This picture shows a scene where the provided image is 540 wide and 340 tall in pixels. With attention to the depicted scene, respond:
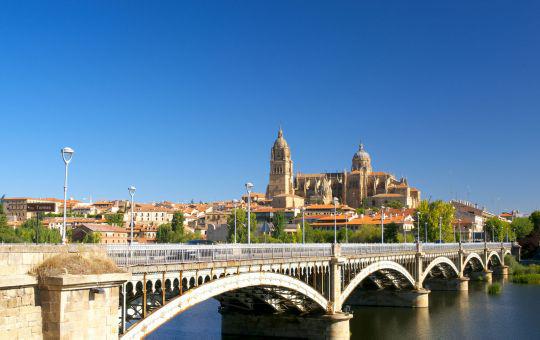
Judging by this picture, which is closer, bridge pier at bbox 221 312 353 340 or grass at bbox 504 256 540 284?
bridge pier at bbox 221 312 353 340

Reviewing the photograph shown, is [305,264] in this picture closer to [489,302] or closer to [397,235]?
[489,302]

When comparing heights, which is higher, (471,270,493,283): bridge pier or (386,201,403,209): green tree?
(386,201,403,209): green tree

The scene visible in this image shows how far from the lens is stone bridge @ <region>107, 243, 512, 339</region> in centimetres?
1998

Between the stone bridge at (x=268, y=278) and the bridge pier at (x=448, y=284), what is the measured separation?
3.05 meters

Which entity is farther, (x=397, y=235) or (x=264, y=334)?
(x=397, y=235)

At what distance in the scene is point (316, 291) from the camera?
3419 centimetres

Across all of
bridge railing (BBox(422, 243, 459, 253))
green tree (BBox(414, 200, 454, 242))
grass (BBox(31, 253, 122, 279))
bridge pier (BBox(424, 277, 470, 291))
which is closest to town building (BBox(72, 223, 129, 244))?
bridge railing (BBox(422, 243, 459, 253))

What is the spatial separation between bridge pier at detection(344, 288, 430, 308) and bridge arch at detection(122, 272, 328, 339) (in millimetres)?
19830

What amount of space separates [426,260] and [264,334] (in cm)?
2835

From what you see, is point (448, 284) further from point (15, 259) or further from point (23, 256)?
point (15, 259)

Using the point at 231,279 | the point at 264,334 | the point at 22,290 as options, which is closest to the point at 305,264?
the point at 264,334

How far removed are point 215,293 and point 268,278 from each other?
4898mm

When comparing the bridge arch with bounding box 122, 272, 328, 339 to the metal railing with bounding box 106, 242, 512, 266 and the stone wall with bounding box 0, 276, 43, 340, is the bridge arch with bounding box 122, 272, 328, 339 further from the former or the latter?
the stone wall with bounding box 0, 276, 43, 340

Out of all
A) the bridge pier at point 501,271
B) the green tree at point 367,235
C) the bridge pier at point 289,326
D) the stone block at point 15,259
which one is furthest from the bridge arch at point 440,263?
the stone block at point 15,259
